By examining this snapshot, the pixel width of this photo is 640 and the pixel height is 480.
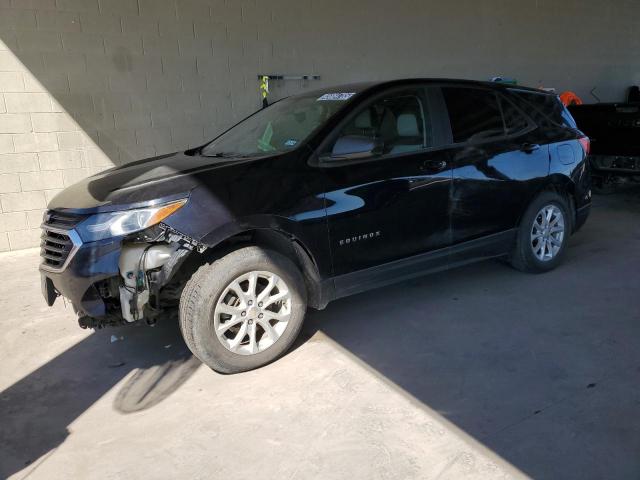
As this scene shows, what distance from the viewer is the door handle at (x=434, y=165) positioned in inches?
152

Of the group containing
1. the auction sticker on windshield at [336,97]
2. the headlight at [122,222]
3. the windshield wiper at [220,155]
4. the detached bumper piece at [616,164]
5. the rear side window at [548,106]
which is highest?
the auction sticker on windshield at [336,97]

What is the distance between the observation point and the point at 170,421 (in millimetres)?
2873

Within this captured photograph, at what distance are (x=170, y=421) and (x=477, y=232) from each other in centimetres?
274

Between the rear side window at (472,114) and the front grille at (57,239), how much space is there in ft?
9.14

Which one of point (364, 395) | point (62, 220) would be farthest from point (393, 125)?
point (62, 220)

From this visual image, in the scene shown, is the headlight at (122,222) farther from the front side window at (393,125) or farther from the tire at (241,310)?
the front side window at (393,125)

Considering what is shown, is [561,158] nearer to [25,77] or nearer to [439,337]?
[439,337]

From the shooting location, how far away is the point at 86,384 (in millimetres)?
3307

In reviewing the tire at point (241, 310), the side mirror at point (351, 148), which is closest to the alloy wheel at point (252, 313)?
the tire at point (241, 310)

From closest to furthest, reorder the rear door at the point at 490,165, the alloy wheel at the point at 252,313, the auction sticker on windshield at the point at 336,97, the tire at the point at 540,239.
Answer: the alloy wheel at the point at 252,313 < the auction sticker on windshield at the point at 336,97 < the rear door at the point at 490,165 < the tire at the point at 540,239

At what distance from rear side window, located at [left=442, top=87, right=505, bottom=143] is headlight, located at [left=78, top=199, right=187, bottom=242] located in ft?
7.54

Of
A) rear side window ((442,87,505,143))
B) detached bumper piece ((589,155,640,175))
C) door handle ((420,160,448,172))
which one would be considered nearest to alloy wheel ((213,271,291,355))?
door handle ((420,160,448,172))

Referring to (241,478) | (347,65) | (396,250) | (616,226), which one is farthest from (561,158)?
(347,65)

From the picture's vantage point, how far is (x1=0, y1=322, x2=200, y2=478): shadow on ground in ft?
9.13
